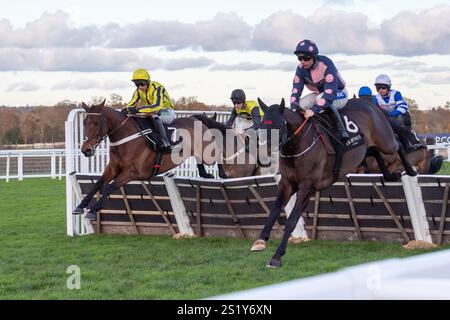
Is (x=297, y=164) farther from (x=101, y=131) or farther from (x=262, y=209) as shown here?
(x=101, y=131)

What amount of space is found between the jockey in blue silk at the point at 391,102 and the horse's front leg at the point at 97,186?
3494mm

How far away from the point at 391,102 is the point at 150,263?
4.21m

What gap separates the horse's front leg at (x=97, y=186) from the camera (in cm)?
928

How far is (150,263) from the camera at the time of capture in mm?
7672

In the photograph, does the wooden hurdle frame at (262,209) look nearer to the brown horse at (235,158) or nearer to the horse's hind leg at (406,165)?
the horse's hind leg at (406,165)

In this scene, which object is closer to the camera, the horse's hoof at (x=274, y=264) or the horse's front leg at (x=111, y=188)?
the horse's hoof at (x=274, y=264)

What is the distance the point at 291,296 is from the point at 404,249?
20.9 ft

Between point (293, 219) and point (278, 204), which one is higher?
point (278, 204)

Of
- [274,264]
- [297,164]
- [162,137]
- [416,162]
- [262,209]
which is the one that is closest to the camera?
[274,264]

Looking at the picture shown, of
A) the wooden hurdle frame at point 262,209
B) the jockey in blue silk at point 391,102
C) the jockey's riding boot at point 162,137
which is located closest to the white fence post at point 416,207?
the wooden hurdle frame at point 262,209

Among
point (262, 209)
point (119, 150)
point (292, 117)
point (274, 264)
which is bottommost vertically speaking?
point (274, 264)

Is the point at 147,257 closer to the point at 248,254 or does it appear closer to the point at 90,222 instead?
the point at 248,254

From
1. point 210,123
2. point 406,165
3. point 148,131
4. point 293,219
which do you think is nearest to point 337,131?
point 406,165
